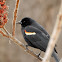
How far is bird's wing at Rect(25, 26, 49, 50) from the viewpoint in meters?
3.69

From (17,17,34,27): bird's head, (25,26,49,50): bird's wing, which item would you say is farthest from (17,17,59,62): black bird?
(17,17,34,27): bird's head

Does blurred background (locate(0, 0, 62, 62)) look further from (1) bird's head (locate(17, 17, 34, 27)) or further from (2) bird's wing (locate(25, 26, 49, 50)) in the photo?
(2) bird's wing (locate(25, 26, 49, 50))

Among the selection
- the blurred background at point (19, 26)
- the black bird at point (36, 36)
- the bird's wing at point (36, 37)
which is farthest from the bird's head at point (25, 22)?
the blurred background at point (19, 26)

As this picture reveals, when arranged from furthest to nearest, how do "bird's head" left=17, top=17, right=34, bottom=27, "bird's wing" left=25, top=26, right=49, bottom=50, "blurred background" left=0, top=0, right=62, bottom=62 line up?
"blurred background" left=0, top=0, right=62, bottom=62
"bird's head" left=17, top=17, right=34, bottom=27
"bird's wing" left=25, top=26, right=49, bottom=50

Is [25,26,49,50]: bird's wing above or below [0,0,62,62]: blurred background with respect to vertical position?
above

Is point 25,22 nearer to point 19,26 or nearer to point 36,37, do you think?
point 36,37

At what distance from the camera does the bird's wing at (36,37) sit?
145 inches

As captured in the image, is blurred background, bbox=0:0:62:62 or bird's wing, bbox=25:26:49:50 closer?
bird's wing, bbox=25:26:49:50

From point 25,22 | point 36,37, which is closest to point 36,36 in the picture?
point 36,37

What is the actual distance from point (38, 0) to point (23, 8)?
1.01 metres

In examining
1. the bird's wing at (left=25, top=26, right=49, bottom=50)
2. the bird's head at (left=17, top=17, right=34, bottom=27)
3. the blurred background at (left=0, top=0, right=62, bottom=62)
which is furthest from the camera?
the blurred background at (left=0, top=0, right=62, bottom=62)

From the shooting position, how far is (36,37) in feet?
12.6

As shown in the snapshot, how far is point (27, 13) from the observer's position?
797 centimetres

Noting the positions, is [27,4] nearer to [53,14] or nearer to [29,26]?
[53,14]
